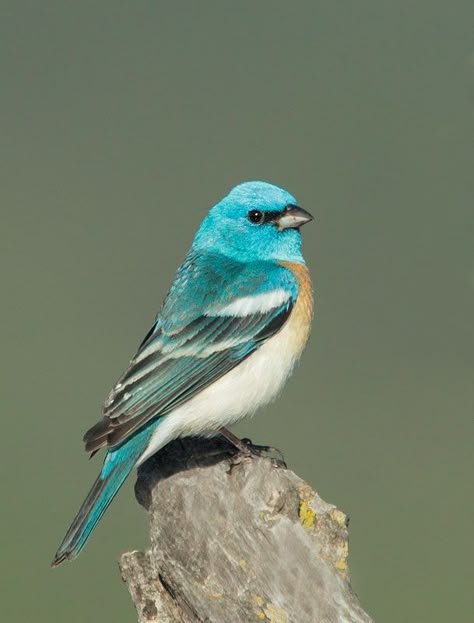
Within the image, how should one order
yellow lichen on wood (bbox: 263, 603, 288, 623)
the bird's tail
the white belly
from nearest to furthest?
yellow lichen on wood (bbox: 263, 603, 288, 623)
the bird's tail
the white belly

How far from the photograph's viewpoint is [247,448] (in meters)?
6.93

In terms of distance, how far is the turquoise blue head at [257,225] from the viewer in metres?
7.80

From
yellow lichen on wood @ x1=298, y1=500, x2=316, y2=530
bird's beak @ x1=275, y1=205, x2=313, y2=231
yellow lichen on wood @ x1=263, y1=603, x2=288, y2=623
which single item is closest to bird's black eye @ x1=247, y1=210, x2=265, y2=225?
bird's beak @ x1=275, y1=205, x2=313, y2=231

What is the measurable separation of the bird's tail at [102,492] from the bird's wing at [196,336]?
0.36 feet

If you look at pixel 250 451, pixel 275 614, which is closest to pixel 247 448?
pixel 250 451

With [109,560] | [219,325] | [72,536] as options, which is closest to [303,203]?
[109,560]

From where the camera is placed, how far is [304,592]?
15.3ft

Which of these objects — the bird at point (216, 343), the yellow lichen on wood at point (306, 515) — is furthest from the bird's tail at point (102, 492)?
the yellow lichen on wood at point (306, 515)

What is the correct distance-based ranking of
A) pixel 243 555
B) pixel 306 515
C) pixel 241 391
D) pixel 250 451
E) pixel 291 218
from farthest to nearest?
pixel 291 218 < pixel 241 391 < pixel 250 451 < pixel 306 515 < pixel 243 555

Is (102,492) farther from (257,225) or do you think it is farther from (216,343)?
(257,225)

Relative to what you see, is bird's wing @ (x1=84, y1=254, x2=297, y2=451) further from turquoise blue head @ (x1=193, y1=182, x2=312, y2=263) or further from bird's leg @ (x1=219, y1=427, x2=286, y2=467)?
bird's leg @ (x1=219, y1=427, x2=286, y2=467)

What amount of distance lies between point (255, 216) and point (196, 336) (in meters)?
1.23

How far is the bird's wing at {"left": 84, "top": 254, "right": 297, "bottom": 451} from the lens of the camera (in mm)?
6562

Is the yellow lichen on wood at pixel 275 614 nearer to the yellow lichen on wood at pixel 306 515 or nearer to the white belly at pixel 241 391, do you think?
the yellow lichen on wood at pixel 306 515
